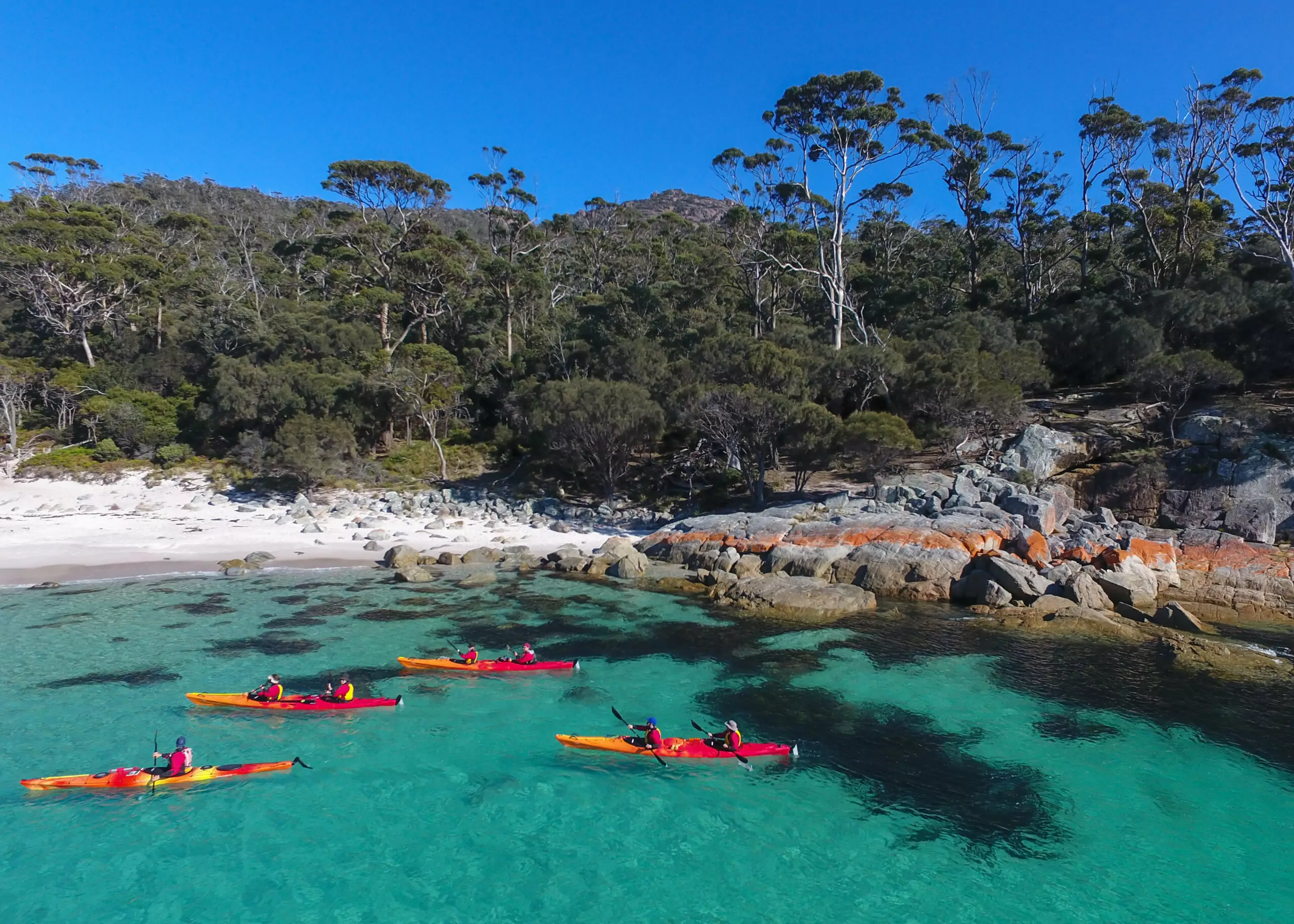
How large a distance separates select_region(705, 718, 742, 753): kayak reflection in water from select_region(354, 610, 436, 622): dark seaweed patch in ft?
42.2

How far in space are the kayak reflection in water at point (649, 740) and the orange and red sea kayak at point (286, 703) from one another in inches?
234

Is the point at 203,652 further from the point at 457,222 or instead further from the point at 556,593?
the point at 457,222

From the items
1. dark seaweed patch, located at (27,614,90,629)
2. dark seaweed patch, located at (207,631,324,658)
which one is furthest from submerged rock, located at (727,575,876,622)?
dark seaweed patch, located at (27,614,90,629)

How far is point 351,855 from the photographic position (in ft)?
36.7

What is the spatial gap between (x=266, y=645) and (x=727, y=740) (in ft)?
47.7

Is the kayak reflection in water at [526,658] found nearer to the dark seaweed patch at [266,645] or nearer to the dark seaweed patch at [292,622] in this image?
the dark seaweed patch at [266,645]

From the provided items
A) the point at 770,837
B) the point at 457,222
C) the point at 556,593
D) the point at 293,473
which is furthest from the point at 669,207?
the point at 770,837

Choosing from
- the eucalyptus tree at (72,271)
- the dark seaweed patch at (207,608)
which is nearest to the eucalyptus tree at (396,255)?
the eucalyptus tree at (72,271)

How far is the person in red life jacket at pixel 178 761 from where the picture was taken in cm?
1286

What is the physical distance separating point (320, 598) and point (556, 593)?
28.7ft

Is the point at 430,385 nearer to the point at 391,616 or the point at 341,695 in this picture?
the point at 391,616

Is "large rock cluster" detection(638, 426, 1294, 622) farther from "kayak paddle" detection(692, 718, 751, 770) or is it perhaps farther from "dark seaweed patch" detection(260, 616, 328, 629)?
"dark seaweed patch" detection(260, 616, 328, 629)

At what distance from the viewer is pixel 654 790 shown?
13.4 meters

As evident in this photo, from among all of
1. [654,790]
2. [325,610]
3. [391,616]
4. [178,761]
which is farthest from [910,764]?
[325,610]
